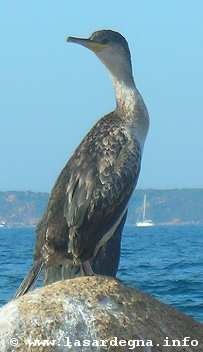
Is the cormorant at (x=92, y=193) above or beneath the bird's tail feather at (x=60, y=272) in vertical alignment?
above

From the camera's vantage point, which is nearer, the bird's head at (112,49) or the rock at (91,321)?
the rock at (91,321)

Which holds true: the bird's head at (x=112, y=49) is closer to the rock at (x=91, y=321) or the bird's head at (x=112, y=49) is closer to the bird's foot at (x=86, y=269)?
the bird's foot at (x=86, y=269)

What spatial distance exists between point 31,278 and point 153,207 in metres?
Answer: 173

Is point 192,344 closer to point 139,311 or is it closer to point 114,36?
point 139,311

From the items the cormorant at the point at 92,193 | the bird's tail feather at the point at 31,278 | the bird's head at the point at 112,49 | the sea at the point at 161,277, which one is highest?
the bird's head at the point at 112,49

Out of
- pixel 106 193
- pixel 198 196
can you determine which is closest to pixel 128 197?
pixel 106 193

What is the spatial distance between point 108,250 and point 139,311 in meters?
2.41

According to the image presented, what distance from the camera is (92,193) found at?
32.3 feet

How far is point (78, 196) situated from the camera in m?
9.81

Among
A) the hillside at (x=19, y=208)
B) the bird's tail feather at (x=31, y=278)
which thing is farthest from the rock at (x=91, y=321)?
the hillside at (x=19, y=208)

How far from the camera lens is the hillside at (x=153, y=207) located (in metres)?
162

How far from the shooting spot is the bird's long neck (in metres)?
10.3

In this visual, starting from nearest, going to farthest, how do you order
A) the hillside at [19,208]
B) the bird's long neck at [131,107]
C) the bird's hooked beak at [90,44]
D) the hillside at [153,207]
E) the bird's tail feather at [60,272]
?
the bird's tail feather at [60,272] → the bird's long neck at [131,107] → the bird's hooked beak at [90,44] → the hillside at [19,208] → the hillside at [153,207]

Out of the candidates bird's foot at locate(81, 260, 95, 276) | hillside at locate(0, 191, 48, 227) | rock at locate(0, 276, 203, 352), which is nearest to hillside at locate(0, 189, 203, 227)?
hillside at locate(0, 191, 48, 227)
